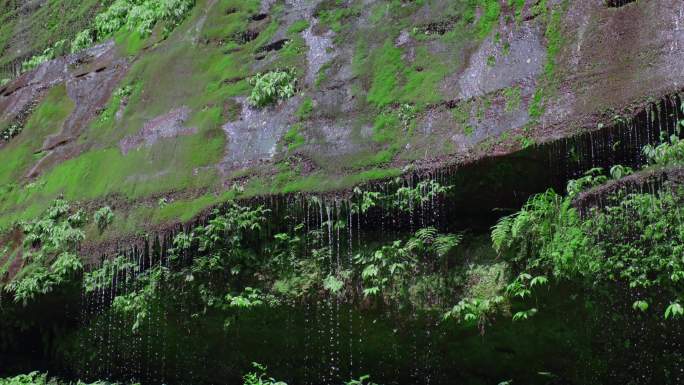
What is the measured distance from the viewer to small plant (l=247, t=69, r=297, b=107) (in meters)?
10.5

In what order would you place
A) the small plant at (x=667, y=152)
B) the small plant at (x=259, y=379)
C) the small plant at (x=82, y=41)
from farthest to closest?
the small plant at (x=82, y=41) < the small plant at (x=259, y=379) < the small plant at (x=667, y=152)

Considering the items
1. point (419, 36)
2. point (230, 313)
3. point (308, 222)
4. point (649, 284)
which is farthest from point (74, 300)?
point (649, 284)

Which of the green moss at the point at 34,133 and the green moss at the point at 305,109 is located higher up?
the green moss at the point at 34,133

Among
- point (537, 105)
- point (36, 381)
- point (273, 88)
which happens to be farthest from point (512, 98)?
point (36, 381)

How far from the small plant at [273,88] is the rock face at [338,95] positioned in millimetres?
147

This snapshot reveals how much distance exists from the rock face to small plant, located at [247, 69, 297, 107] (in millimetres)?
147

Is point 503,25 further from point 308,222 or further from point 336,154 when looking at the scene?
point 308,222

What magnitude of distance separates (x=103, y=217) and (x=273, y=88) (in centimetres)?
345

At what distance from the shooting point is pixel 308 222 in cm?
938

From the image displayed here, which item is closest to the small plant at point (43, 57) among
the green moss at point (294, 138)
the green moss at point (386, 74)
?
the green moss at point (294, 138)

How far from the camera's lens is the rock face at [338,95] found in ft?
26.2

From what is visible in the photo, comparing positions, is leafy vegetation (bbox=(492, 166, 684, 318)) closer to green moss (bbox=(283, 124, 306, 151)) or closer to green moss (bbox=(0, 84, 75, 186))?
green moss (bbox=(283, 124, 306, 151))

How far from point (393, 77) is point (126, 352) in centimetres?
593

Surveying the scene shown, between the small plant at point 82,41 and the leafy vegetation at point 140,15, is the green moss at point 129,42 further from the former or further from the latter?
the small plant at point 82,41
